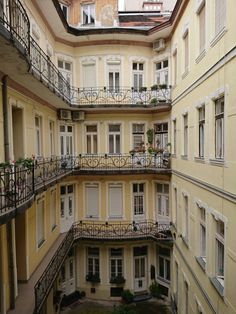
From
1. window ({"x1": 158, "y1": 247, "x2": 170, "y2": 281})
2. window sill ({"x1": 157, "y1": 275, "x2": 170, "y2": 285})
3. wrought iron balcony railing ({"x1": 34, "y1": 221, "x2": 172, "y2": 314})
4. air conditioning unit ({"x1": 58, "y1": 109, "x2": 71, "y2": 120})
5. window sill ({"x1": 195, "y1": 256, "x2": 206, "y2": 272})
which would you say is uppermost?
air conditioning unit ({"x1": 58, "y1": 109, "x2": 71, "y2": 120})

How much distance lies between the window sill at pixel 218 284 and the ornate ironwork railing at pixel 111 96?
9980 mm

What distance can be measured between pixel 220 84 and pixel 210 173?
260 cm

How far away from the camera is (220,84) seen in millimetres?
7750

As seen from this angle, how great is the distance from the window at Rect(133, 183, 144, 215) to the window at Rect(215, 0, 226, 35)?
10.2 m

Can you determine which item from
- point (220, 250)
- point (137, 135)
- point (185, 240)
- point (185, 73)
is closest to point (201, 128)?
point (185, 73)

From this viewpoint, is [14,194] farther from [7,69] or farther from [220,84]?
[220,84]

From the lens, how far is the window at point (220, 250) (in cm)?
807

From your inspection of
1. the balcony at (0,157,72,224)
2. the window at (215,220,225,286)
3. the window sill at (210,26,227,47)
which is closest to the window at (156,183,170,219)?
the window at (215,220,225,286)

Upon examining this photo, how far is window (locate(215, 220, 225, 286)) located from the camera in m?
8.07

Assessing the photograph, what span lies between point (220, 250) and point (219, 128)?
3.43 metres

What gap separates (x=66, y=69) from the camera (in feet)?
53.1

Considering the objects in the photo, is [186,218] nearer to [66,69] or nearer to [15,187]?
[15,187]

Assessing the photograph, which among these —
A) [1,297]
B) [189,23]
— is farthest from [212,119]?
[1,297]

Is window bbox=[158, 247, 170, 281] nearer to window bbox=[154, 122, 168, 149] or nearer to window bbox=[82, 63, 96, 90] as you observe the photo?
window bbox=[154, 122, 168, 149]
